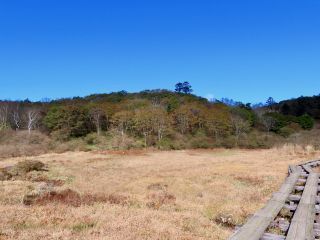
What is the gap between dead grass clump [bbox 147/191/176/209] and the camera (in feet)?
46.6

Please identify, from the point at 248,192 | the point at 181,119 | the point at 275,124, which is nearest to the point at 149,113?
the point at 181,119

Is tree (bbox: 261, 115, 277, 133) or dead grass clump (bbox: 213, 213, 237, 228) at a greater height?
tree (bbox: 261, 115, 277, 133)

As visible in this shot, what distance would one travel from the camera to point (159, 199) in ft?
50.2

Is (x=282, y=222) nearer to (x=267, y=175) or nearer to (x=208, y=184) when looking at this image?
(x=208, y=184)

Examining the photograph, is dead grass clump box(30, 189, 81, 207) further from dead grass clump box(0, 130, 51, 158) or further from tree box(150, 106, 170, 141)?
tree box(150, 106, 170, 141)

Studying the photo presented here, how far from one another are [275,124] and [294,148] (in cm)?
6422

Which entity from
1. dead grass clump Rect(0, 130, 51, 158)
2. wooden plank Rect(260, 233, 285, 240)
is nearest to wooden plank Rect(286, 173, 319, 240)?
wooden plank Rect(260, 233, 285, 240)

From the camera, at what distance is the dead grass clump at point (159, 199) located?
14209mm

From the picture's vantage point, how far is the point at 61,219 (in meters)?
A: 10.9

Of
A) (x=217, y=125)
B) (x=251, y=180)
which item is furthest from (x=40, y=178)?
(x=217, y=125)

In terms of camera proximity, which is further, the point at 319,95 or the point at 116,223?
the point at 319,95

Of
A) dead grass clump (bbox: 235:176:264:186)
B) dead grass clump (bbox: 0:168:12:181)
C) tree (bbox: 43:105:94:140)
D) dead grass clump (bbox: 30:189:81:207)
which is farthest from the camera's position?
tree (bbox: 43:105:94:140)

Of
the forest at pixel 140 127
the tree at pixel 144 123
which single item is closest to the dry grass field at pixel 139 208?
the forest at pixel 140 127

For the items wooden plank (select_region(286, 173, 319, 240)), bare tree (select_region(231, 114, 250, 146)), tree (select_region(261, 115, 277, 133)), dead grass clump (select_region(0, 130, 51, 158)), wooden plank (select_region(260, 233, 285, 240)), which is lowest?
wooden plank (select_region(260, 233, 285, 240))
